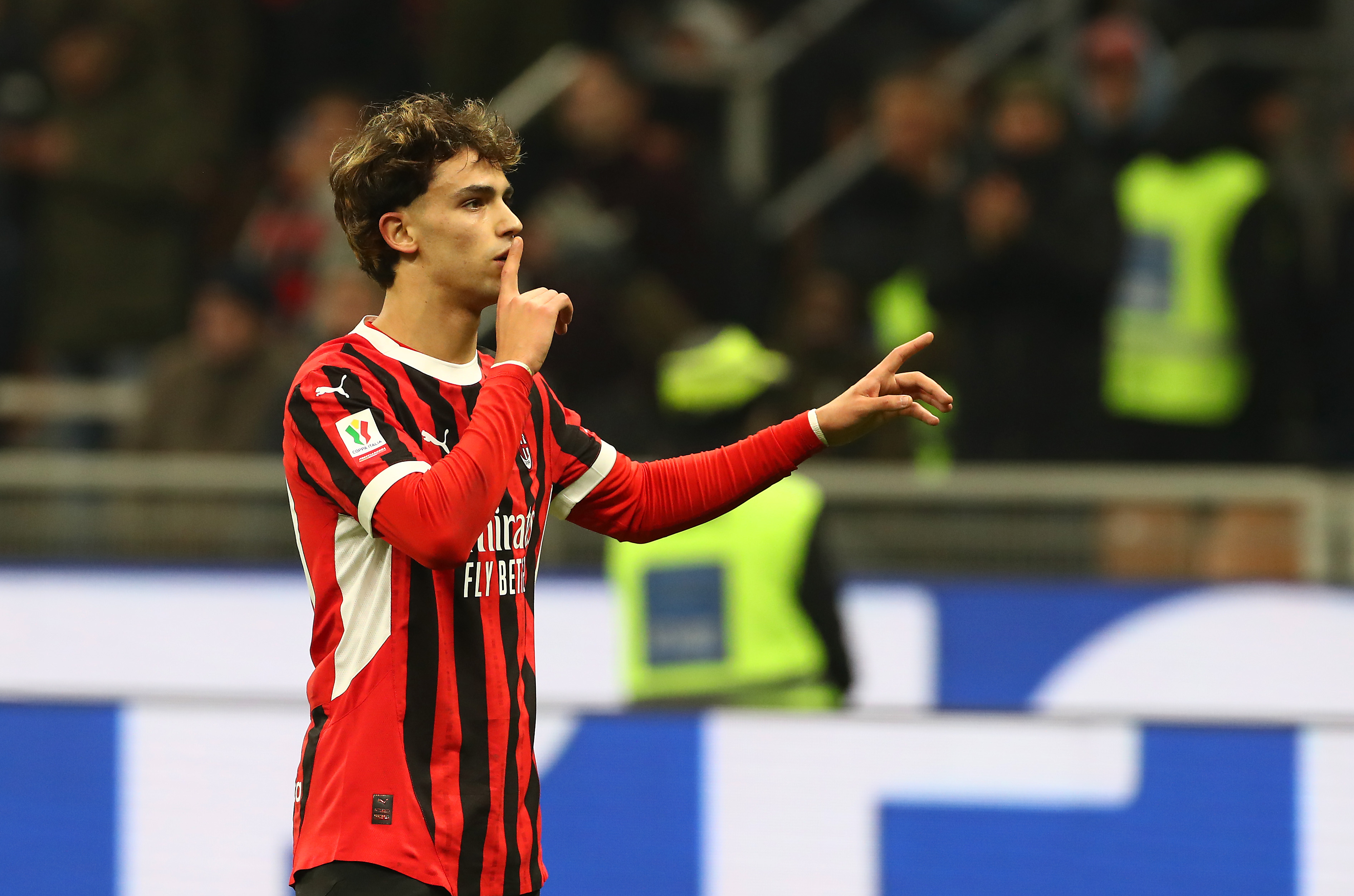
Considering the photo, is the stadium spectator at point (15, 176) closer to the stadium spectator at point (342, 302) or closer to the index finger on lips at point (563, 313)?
the stadium spectator at point (342, 302)

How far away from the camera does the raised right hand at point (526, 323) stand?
2908 millimetres

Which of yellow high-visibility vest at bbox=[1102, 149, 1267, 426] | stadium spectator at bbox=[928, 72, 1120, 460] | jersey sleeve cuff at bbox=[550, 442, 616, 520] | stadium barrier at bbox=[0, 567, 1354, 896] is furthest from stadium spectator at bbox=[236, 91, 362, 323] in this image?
jersey sleeve cuff at bbox=[550, 442, 616, 520]

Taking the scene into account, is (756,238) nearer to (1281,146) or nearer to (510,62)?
(510,62)

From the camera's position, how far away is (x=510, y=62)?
9.43m

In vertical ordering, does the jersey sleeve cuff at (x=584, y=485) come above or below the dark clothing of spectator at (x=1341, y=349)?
below

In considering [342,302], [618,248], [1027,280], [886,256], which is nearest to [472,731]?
[1027,280]

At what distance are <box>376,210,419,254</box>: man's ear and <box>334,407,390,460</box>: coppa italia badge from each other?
296mm

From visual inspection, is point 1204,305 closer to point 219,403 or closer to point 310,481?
point 219,403

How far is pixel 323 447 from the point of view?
9.54ft


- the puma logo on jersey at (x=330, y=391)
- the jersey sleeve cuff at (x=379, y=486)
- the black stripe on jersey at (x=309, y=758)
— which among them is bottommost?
the black stripe on jersey at (x=309, y=758)

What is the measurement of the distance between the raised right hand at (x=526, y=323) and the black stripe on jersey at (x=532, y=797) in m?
0.50

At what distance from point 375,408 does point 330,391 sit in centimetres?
7

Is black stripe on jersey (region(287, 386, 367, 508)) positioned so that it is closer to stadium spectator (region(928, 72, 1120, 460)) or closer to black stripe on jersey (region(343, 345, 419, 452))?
black stripe on jersey (region(343, 345, 419, 452))

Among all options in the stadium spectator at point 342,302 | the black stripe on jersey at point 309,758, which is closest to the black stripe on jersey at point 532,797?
the black stripe on jersey at point 309,758
